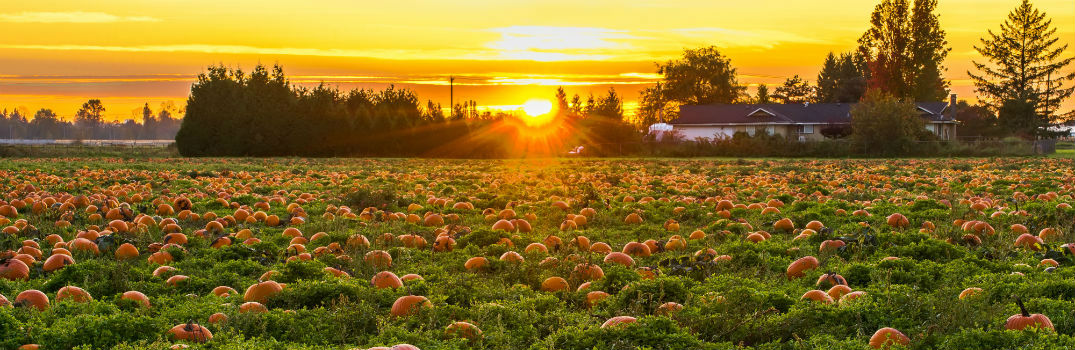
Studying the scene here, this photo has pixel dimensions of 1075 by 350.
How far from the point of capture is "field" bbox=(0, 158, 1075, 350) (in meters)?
4.94

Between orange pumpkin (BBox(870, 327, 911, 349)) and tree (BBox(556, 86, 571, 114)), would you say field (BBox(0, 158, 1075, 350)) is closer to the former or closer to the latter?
orange pumpkin (BBox(870, 327, 911, 349))

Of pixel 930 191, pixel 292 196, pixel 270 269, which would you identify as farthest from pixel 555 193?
pixel 270 269

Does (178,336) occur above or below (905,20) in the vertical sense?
below

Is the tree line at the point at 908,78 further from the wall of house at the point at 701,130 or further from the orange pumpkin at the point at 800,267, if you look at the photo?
the orange pumpkin at the point at 800,267

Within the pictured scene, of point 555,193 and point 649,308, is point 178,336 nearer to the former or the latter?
point 649,308

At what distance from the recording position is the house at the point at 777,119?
293 ft

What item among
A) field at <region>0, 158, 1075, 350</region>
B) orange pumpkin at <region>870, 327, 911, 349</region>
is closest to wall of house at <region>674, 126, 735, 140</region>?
field at <region>0, 158, 1075, 350</region>

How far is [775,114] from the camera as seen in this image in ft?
297

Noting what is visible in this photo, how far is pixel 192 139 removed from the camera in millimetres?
60219

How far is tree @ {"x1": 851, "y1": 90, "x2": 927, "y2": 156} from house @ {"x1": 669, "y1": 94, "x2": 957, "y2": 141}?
31425 mm

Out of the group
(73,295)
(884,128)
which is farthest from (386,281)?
(884,128)

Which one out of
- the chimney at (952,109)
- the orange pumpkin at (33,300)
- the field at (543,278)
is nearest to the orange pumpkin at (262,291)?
the field at (543,278)

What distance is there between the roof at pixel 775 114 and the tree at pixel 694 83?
17.1 metres

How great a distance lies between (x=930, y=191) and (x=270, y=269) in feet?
41.7
